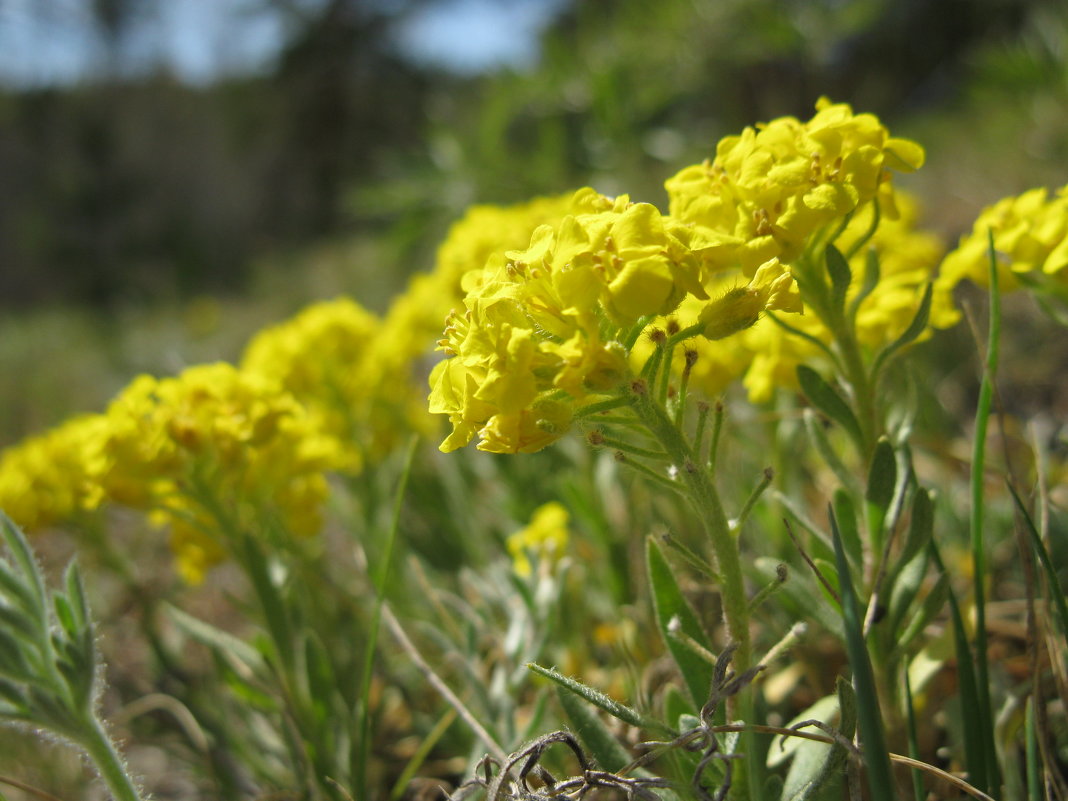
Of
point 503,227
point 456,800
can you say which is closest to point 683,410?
point 456,800

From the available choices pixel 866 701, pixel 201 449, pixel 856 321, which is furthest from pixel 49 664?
pixel 856 321

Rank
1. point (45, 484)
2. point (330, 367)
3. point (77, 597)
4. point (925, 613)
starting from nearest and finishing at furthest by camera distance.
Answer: point (77, 597) < point (925, 613) < point (45, 484) < point (330, 367)

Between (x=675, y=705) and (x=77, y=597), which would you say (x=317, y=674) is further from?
(x=675, y=705)

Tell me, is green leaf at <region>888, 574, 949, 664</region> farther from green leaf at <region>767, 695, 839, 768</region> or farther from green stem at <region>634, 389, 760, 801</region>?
green stem at <region>634, 389, 760, 801</region>

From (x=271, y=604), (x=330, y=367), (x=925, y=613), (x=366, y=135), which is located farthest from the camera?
(x=366, y=135)

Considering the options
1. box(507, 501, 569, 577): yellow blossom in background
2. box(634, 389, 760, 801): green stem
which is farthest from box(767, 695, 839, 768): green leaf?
box(507, 501, 569, 577): yellow blossom in background

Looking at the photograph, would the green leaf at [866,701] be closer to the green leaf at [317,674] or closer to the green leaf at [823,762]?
the green leaf at [823,762]

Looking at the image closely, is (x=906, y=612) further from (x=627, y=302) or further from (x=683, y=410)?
(x=627, y=302)
